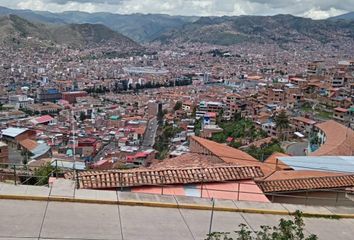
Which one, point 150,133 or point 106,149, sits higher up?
point 106,149

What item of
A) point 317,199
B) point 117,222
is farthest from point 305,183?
point 117,222

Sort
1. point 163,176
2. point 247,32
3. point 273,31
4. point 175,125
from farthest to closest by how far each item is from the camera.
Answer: point 273,31 → point 247,32 → point 175,125 → point 163,176

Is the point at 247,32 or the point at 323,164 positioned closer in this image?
the point at 323,164

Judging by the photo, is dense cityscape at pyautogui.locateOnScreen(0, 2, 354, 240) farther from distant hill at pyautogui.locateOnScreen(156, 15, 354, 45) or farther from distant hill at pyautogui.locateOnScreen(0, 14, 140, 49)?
distant hill at pyautogui.locateOnScreen(156, 15, 354, 45)

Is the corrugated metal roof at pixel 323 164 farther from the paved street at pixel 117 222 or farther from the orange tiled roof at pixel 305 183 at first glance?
the paved street at pixel 117 222

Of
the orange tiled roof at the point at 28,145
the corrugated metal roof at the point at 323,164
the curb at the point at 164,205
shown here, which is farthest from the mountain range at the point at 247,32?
the curb at the point at 164,205

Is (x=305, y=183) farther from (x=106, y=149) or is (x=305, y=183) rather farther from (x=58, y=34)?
(x=58, y=34)
